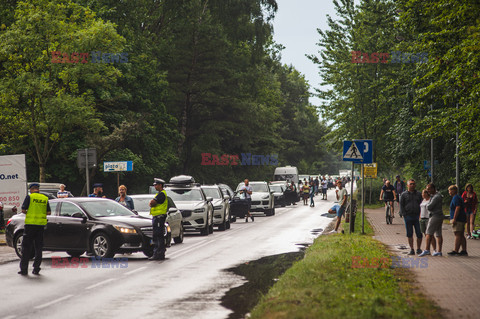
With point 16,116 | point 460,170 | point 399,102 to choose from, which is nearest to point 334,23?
point 399,102

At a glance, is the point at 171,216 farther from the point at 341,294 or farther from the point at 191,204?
the point at 341,294

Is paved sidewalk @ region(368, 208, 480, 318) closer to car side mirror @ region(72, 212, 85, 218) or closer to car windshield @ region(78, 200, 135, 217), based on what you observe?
car windshield @ region(78, 200, 135, 217)

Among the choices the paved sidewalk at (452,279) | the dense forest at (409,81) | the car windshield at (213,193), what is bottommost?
the paved sidewalk at (452,279)

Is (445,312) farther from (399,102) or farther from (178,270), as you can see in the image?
(399,102)

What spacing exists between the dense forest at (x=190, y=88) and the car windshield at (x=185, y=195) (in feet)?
26.5

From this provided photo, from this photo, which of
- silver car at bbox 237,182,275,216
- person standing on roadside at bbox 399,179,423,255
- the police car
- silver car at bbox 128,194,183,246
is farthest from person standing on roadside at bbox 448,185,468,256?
silver car at bbox 237,182,275,216

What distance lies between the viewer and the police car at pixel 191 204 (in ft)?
78.9

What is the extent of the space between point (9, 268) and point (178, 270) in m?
4.12

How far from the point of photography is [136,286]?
11859mm

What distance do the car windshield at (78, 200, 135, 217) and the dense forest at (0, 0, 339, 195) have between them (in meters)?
13.9

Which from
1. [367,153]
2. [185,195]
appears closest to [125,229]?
[367,153]

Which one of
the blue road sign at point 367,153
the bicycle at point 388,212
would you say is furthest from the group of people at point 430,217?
the bicycle at point 388,212

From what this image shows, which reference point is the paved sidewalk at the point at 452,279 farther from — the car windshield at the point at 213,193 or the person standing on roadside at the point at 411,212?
the car windshield at the point at 213,193

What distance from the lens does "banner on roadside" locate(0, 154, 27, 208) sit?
24.7 m
